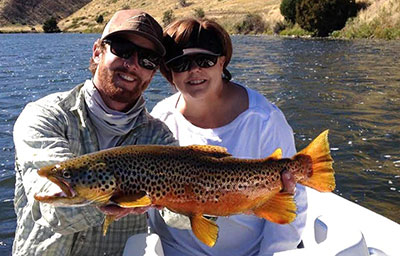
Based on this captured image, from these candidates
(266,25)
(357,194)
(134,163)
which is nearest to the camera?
(134,163)

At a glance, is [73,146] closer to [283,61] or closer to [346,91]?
[346,91]

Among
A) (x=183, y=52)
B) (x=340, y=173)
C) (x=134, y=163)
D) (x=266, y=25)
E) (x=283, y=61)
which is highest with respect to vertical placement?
(x=183, y=52)

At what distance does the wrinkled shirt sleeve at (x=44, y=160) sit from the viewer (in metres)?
2.77

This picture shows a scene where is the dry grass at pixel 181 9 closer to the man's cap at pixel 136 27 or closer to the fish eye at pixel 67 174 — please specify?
the man's cap at pixel 136 27

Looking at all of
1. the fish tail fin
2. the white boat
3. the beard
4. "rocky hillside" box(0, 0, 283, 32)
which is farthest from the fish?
"rocky hillside" box(0, 0, 283, 32)

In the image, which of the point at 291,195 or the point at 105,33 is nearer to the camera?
the point at 291,195

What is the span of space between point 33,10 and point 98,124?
162131 millimetres

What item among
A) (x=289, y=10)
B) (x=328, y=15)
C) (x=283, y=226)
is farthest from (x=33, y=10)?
(x=283, y=226)

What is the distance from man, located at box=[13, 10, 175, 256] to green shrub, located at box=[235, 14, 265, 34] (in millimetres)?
53443

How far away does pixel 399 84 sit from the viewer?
16219mm

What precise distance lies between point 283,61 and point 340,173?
16.5 metres

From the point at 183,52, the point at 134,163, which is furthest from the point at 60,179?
the point at 183,52

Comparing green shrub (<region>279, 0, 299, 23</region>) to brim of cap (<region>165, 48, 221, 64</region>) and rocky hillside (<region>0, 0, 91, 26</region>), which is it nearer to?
brim of cap (<region>165, 48, 221, 64</region>)

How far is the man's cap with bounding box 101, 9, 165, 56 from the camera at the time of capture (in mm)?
3359
